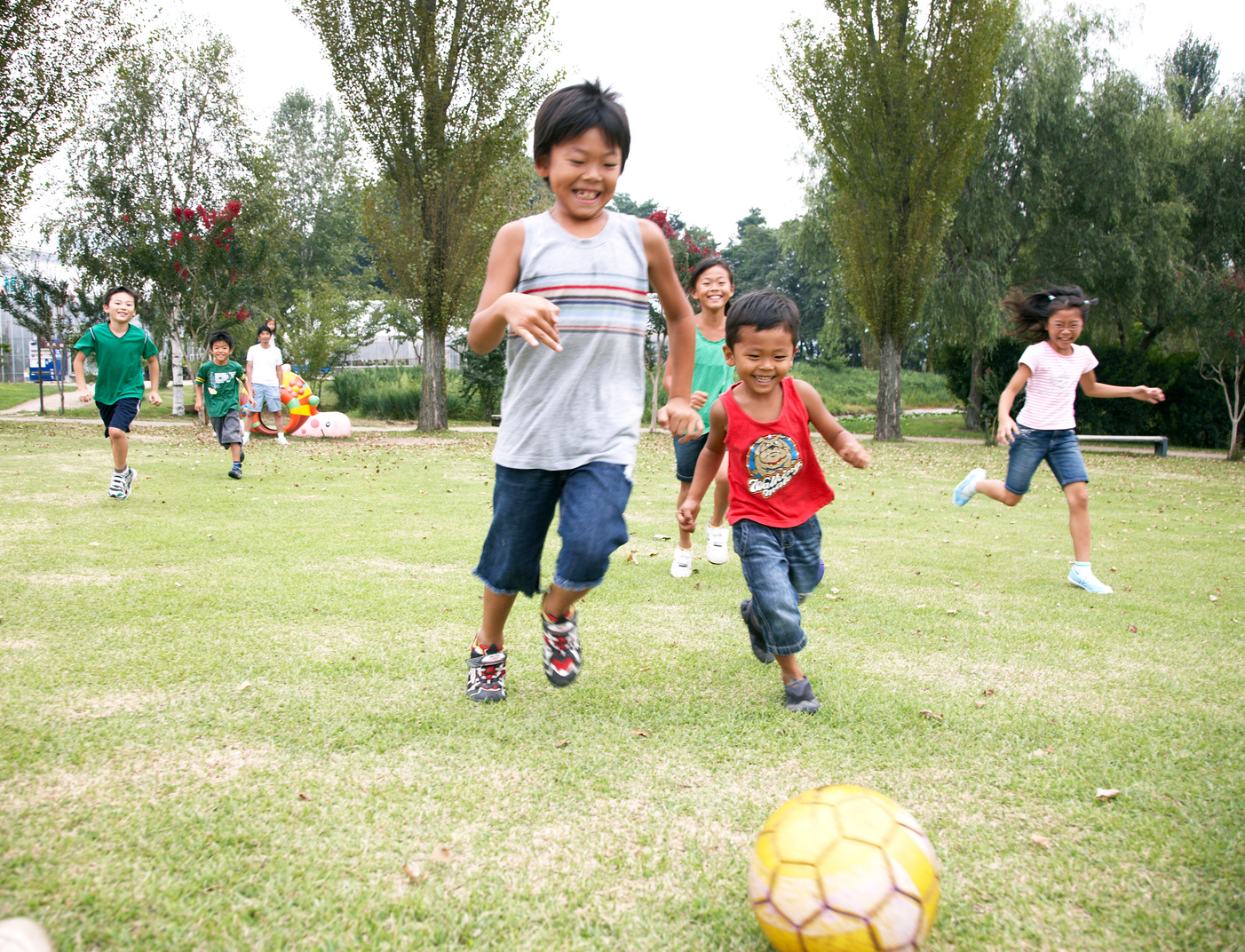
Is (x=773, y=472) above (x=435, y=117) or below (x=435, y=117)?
below

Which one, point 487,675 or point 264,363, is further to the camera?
point 264,363

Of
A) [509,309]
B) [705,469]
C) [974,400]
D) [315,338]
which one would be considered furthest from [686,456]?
[974,400]

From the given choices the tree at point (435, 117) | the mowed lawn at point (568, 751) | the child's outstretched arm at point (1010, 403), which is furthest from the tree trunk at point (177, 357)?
the child's outstretched arm at point (1010, 403)

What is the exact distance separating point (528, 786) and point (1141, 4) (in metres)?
27.6

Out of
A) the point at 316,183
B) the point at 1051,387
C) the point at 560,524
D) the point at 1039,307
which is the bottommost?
the point at 560,524

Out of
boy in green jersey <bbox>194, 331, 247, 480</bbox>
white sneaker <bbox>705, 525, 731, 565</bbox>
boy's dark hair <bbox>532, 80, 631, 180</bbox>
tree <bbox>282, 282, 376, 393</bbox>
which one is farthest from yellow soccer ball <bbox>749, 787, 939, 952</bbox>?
tree <bbox>282, 282, 376, 393</bbox>

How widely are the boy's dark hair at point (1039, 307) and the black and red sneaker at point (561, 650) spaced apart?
4627mm

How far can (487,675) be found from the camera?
3.34 metres

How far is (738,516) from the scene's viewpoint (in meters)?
3.54

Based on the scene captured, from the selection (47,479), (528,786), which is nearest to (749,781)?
(528,786)

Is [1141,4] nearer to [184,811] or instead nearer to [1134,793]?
[1134,793]

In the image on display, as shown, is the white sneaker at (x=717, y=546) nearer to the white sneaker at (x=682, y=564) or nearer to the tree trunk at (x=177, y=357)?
the white sneaker at (x=682, y=564)

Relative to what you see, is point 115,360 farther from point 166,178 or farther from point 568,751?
point 166,178

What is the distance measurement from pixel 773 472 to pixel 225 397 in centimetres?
956
